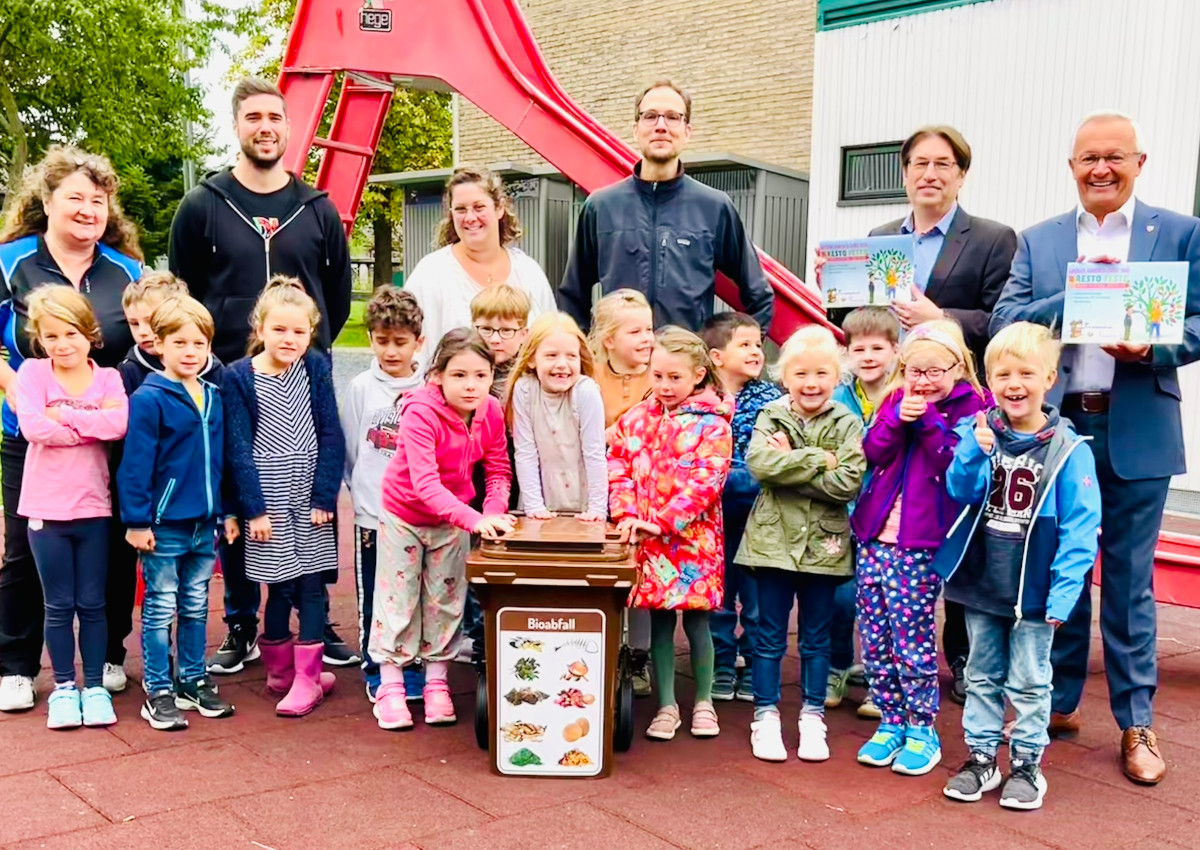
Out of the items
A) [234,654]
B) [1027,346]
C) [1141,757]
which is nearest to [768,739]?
[1141,757]

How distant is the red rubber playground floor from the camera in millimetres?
3467

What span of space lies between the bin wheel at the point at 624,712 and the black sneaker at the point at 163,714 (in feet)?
5.25

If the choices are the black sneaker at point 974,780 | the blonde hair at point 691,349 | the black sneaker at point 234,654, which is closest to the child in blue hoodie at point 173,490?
the black sneaker at point 234,654

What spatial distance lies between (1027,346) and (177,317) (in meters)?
2.96

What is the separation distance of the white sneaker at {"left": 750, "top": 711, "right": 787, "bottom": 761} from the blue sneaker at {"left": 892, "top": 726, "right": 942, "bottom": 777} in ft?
1.30

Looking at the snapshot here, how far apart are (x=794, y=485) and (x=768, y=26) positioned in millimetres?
A: 12600

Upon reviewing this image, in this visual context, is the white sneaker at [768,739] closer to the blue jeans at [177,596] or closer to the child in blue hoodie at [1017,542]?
the child in blue hoodie at [1017,542]

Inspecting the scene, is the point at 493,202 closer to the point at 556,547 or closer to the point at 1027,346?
the point at 556,547

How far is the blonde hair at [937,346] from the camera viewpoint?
3.84 metres

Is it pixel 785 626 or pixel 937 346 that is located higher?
pixel 937 346

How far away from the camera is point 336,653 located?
17.5 ft

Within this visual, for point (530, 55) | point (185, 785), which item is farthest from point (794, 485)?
point (530, 55)

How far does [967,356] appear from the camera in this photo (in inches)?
155

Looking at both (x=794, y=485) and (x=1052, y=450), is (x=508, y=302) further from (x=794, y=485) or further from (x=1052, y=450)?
(x=1052, y=450)
